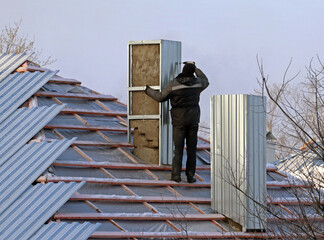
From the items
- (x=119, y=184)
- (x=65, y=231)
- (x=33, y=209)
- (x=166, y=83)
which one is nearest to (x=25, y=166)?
(x=33, y=209)

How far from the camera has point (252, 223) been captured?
1098cm

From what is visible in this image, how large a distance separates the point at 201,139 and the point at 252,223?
344 centimetres

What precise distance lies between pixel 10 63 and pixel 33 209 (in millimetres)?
4730

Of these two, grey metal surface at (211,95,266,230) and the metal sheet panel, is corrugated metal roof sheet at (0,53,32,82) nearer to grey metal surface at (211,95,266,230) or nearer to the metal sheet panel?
the metal sheet panel

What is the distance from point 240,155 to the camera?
11.1 meters

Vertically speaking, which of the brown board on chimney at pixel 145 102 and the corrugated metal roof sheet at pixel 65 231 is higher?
the brown board on chimney at pixel 145 102

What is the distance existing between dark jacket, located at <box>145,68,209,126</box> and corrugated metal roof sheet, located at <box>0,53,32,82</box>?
3218 millimetres

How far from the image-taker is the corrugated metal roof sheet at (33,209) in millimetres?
9320

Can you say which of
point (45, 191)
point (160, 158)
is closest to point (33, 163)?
point (45, 191)

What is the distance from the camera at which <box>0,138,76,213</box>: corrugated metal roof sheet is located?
10109 mm

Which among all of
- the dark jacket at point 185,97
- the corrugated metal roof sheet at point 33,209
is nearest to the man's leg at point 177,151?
the dark jacket at point 185,97

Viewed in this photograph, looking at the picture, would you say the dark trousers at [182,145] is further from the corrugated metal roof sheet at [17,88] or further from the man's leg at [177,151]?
the corrugated metal roof sheet at [17,88]

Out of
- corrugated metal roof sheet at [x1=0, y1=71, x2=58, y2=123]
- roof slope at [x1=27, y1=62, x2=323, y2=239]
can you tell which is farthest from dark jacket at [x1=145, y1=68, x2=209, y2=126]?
corrugated metal roof sheet at [x1=0, y1=71, x2=58, y2=123]

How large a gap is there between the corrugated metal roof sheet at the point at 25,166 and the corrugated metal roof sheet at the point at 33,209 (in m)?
0.14
